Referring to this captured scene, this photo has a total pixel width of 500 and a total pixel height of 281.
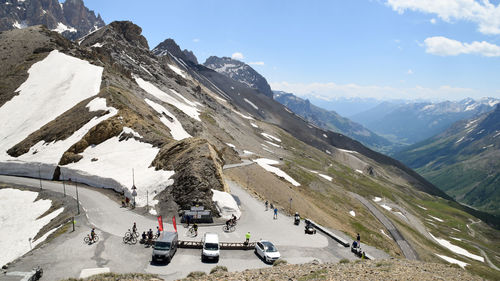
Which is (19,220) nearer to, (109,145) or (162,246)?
(109,145)

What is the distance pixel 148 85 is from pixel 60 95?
40.0m

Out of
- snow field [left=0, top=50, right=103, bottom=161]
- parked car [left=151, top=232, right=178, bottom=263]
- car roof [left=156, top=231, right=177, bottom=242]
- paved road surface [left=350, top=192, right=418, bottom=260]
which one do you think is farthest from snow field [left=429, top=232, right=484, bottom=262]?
snow field [left=0, top=50, right=103, bottom=161]

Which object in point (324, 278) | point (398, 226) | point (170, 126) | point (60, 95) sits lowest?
point (398, 226)

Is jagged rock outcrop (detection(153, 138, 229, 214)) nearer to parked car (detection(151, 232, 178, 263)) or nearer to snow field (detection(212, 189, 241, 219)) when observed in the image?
snow field (detection(212, 189, 241, 219))

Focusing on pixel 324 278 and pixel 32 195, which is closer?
pixel 324 278

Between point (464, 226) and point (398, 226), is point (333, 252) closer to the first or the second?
point (398, 226)

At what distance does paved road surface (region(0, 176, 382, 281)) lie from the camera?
A: 20.9m

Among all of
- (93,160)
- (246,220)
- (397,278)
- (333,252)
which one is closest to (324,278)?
(397,278)

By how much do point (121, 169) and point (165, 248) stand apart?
21641mm

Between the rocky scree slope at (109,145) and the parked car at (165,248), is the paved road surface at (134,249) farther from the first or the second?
the rocky scree slope at (109,145)

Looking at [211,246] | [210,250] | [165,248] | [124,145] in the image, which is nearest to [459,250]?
[211,246]

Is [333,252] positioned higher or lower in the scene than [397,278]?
lower

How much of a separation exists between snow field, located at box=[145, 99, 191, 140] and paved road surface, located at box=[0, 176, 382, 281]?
2995 centimetres

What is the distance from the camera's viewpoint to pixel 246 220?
1344 inches
